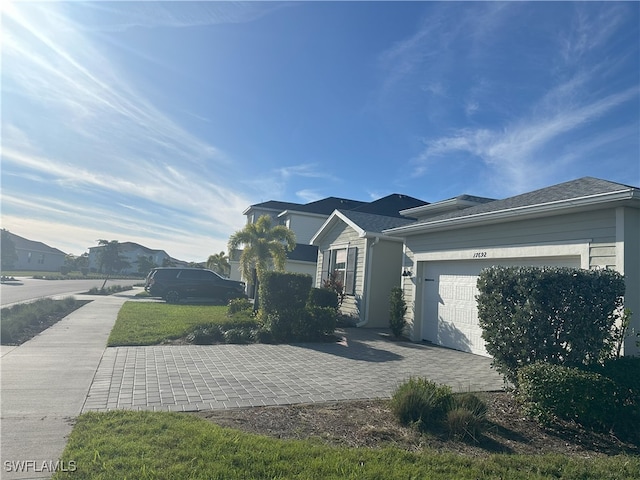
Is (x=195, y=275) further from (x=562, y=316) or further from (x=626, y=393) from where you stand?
(x=626, y=393)

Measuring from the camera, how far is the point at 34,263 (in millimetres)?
67938

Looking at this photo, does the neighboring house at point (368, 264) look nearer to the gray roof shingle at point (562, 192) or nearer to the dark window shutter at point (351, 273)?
the dark window shutter at point (351, 273)

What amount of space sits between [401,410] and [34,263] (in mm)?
78832

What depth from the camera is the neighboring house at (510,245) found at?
22.5 feet

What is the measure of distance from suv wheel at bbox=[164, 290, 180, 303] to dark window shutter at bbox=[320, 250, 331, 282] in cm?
889

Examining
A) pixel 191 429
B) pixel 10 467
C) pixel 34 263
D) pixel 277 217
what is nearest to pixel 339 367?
pixel 191 429

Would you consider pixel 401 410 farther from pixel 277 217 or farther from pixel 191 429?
pixel 277 217

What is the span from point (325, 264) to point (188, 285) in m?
8.89

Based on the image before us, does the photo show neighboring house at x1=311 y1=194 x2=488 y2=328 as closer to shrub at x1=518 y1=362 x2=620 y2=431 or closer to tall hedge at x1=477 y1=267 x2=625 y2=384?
tall hedge at x1=477 y1=267 x2=625 y2=384

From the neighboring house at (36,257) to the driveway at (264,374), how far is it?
6747 cm

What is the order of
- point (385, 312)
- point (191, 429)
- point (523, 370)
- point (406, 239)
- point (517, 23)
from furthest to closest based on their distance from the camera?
point (385, 312) → point (406, 239) → point (517, 23) → point (523, 370) → point (191, 429)

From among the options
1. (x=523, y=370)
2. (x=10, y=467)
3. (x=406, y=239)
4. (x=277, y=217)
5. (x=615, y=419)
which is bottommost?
(x=10, y=467)

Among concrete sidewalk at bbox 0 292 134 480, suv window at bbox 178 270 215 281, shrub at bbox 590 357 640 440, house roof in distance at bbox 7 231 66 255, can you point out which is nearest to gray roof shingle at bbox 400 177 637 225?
shrub at bbox 590 357 640 440

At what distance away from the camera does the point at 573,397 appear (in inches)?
185
